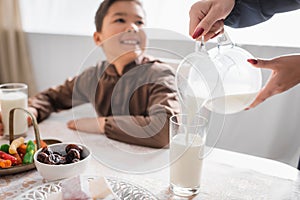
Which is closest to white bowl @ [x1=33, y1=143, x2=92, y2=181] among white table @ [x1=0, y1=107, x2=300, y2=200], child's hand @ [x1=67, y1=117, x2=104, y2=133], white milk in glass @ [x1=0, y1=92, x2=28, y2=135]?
white table @ [x1=0, y1=107, x2=300, y2=200]

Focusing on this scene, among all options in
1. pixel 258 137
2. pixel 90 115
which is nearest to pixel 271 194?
pixel 90 115

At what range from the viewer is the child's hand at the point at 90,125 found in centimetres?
100

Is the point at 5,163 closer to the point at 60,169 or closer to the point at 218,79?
the point at 60,169

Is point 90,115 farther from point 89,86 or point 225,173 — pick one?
point 225,173

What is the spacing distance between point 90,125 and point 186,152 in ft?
1.21

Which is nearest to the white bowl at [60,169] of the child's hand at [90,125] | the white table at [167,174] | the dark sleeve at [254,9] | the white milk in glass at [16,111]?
the white table at [167,174]

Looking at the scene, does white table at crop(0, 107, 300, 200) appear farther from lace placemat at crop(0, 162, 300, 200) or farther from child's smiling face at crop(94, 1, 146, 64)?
child's smiling face at crop(94, 1, 146, 64)

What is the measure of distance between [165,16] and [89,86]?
84cm

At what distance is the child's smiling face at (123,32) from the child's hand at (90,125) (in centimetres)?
19

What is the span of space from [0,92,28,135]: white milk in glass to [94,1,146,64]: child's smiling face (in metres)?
0.33

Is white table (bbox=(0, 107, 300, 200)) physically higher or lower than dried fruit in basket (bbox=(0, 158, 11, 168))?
lower

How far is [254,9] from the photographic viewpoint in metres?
0.96

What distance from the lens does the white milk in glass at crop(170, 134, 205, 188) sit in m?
0.75

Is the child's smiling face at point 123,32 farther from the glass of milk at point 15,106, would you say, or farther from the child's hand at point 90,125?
the glass of milk at point 15,106
